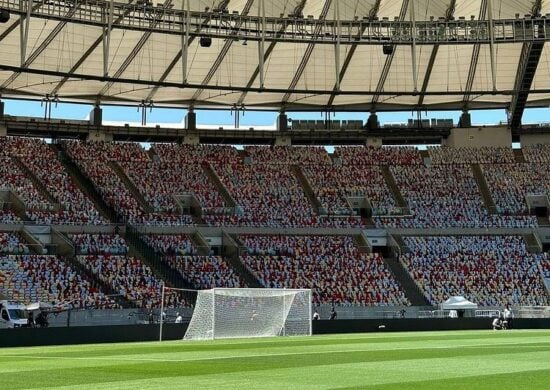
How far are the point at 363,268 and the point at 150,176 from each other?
17.4 meters

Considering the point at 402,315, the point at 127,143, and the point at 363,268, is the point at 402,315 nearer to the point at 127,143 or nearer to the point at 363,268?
the point at 363,268

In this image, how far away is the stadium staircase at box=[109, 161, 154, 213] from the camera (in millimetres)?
56506

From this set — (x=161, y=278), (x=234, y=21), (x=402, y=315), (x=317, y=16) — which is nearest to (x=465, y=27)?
(x=317, y=16)

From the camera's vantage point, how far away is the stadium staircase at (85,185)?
54.6 meters

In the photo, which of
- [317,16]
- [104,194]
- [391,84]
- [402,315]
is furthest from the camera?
[391,84]

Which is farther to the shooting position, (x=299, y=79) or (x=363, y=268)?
(x=299, y=79)

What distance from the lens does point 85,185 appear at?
187 feet

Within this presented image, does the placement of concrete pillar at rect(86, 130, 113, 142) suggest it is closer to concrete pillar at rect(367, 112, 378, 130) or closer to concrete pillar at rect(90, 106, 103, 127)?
concrete pillar at rect(90, 106, 103, 127)

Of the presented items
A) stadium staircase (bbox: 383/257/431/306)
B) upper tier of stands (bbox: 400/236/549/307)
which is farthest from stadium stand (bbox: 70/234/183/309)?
upper tier of stands (bbox: 400/236/549/307)

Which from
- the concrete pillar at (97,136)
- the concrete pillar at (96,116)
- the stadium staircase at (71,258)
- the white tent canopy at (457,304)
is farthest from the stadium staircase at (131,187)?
the white tent canopy at (457,304)

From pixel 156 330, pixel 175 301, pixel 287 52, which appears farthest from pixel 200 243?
pixel 156 330

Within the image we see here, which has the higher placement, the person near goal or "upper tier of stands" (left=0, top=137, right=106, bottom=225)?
"upper tier of stands" (left=0, top=137, right=106, bottom=225)

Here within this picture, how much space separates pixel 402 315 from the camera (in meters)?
47.0

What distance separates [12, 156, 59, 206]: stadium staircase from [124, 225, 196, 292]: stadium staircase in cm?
552
